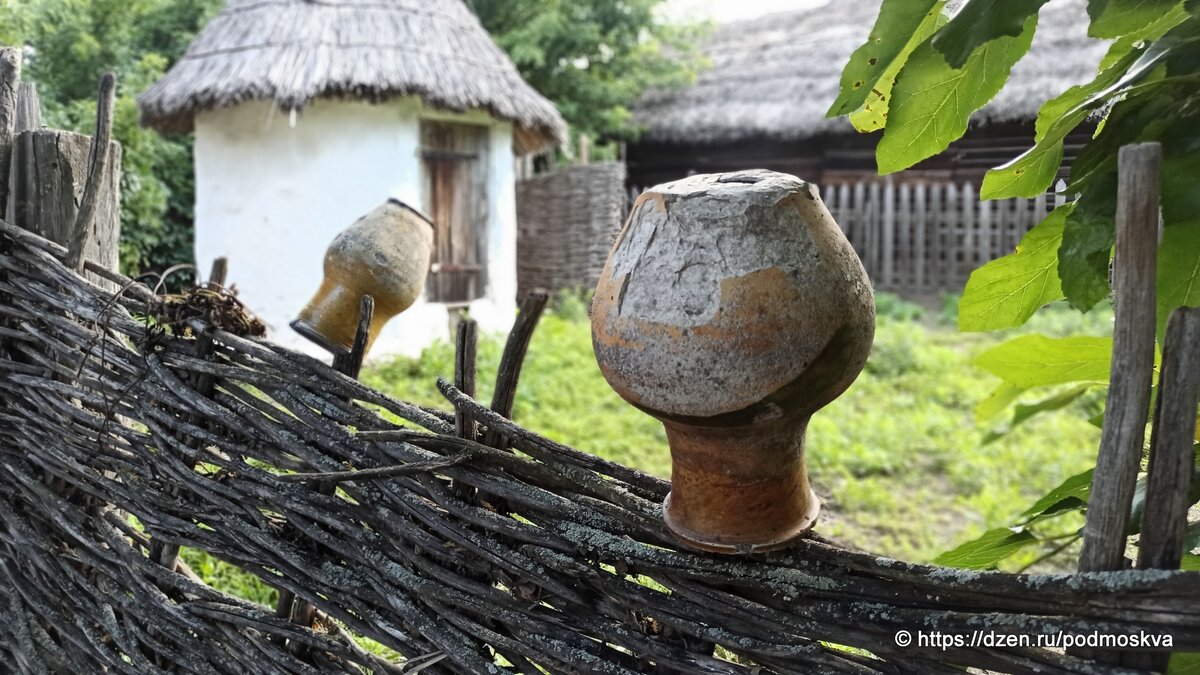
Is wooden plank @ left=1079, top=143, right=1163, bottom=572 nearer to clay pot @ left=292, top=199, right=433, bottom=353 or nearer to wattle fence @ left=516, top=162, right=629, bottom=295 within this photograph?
clay pot @ left=292, top=199, right=433, bottom=353

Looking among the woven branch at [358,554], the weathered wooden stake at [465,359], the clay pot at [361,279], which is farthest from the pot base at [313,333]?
the weathered wooden stake at [465,359]

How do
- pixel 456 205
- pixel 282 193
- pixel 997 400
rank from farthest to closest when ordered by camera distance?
pixel 456 205
pixel 282 193
pixel 997 400

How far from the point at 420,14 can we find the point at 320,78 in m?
1.23

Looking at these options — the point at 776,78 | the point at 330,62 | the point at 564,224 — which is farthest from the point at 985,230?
the point at 330,62

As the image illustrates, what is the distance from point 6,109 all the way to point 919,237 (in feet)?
20.7

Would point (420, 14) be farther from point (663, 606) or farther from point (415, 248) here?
point (663, 606)

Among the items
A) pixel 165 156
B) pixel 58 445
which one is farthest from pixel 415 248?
pixel 165 156

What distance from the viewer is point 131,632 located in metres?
1.80

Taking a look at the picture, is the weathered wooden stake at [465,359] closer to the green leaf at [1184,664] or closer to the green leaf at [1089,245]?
the green leaf at [1089,245]

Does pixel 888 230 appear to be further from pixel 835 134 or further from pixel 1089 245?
pixel 1089 245

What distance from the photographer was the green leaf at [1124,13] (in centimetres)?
83

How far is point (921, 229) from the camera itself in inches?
257

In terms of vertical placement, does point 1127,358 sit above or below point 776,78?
below

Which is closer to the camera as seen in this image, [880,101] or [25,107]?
[880,101]
